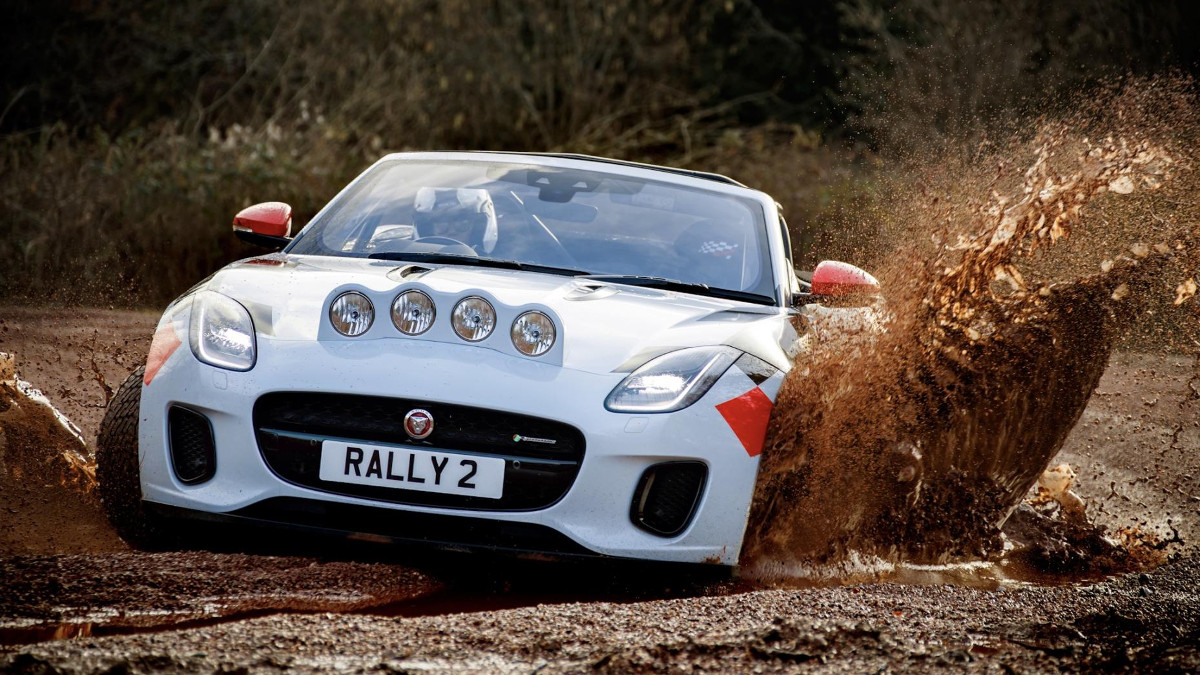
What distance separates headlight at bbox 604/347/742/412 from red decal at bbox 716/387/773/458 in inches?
3.6

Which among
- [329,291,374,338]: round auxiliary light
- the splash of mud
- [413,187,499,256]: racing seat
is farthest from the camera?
[413,187,499,256]: racing seat

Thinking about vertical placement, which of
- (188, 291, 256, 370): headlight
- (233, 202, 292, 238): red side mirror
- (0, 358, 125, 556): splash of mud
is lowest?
(0, 358, 125, 556): splash of mud

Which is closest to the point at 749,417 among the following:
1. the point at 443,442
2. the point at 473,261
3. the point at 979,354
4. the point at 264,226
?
the point at 443,442

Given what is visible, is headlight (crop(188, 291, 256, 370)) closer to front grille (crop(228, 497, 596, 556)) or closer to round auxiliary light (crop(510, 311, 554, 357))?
front grille (crop(228, 497, 596, 556))

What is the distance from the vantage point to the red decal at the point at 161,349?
13.1 feet

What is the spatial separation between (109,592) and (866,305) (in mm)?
2753

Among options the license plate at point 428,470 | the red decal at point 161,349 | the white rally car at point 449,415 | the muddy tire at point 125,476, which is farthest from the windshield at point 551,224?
the license plate at point 428,470

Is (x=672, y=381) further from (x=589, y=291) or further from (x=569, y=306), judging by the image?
(x=589, y=291)

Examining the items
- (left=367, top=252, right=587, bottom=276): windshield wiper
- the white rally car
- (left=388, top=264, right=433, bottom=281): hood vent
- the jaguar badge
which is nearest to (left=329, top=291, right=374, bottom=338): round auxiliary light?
the white rally car

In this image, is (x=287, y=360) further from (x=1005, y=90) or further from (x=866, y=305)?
(x=1005, y=90)

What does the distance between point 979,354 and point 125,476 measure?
10.3 ft

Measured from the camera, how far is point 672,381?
3908 millimetres

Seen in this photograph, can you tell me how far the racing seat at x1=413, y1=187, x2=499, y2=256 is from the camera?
198 inches

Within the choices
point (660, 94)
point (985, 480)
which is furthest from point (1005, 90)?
point (985, 480)
